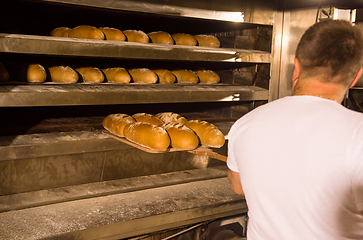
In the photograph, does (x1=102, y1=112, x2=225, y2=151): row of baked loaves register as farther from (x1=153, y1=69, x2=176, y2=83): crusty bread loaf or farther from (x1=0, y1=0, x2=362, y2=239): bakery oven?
(x1=153, y1=69, x2=176, y2=83): crusty bread loaf

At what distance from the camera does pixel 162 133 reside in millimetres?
1611

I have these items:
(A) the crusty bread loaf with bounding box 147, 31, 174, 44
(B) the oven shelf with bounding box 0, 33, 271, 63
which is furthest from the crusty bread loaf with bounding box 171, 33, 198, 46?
(B) the oven shelf with bounding box 0, 33, 271, 63

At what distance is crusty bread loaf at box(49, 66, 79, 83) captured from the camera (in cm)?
193

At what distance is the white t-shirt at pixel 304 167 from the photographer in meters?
0.77

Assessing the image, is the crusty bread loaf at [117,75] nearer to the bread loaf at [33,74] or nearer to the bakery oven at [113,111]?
the bakery oven at [113,111]

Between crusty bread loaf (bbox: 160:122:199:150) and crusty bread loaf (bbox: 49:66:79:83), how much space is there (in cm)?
69

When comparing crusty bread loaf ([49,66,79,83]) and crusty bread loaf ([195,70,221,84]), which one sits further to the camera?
crusty bread loaf ([195,70,221,84])

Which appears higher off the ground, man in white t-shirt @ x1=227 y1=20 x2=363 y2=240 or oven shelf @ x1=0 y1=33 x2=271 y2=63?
Answer: oven shelf @ x1=0 y1=33 x2=271 y2=63

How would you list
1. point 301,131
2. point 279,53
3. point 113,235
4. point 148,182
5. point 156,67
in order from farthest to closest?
1. point 156,67
2. point 279,53
3. point 148,182
4. point 113,235
5. point 301,131

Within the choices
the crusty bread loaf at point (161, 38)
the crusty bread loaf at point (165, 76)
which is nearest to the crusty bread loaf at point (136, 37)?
the crusty bread loaf at point (161, 38)

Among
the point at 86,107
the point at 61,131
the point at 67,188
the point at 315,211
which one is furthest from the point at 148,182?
the point at 315,211

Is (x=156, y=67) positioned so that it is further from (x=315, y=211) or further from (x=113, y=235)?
(x=315, y=211)

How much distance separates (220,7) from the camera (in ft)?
6.89

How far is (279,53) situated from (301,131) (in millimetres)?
1669
